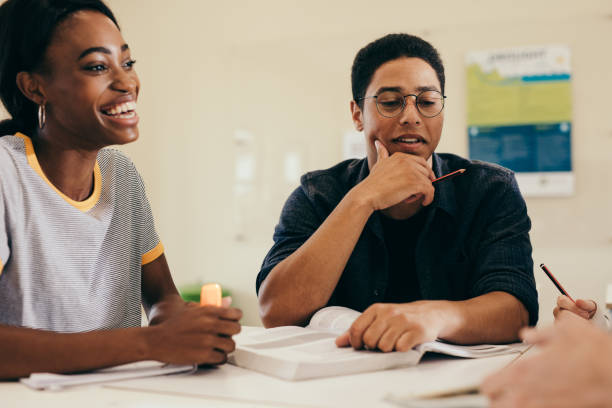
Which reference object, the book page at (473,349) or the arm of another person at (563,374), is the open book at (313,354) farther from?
the arm of another person at (563,374)

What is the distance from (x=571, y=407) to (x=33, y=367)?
73 centimetres

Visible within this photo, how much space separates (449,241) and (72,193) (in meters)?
0.88

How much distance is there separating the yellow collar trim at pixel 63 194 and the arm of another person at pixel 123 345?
300mm

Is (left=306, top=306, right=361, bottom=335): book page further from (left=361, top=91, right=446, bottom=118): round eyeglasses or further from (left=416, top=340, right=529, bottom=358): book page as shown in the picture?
(left=361, top=91, right=446, bottom=118): round eyeglasses

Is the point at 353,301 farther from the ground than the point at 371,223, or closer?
closer

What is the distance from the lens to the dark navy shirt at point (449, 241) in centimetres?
143

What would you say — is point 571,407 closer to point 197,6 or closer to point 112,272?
point 112,272

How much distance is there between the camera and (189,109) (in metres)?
3.64

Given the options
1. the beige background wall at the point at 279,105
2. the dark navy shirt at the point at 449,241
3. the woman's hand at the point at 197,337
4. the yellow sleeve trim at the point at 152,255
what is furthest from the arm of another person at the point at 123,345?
the beige background wall at the point at 279,105

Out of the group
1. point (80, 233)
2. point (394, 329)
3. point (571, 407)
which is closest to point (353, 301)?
point (394, 329)

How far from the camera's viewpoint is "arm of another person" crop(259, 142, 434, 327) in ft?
4.54

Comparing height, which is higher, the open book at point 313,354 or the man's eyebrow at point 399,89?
the man's eyebrow at point 399,89

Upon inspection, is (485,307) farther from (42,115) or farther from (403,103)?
(42,115)

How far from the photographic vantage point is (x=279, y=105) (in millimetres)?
3473
